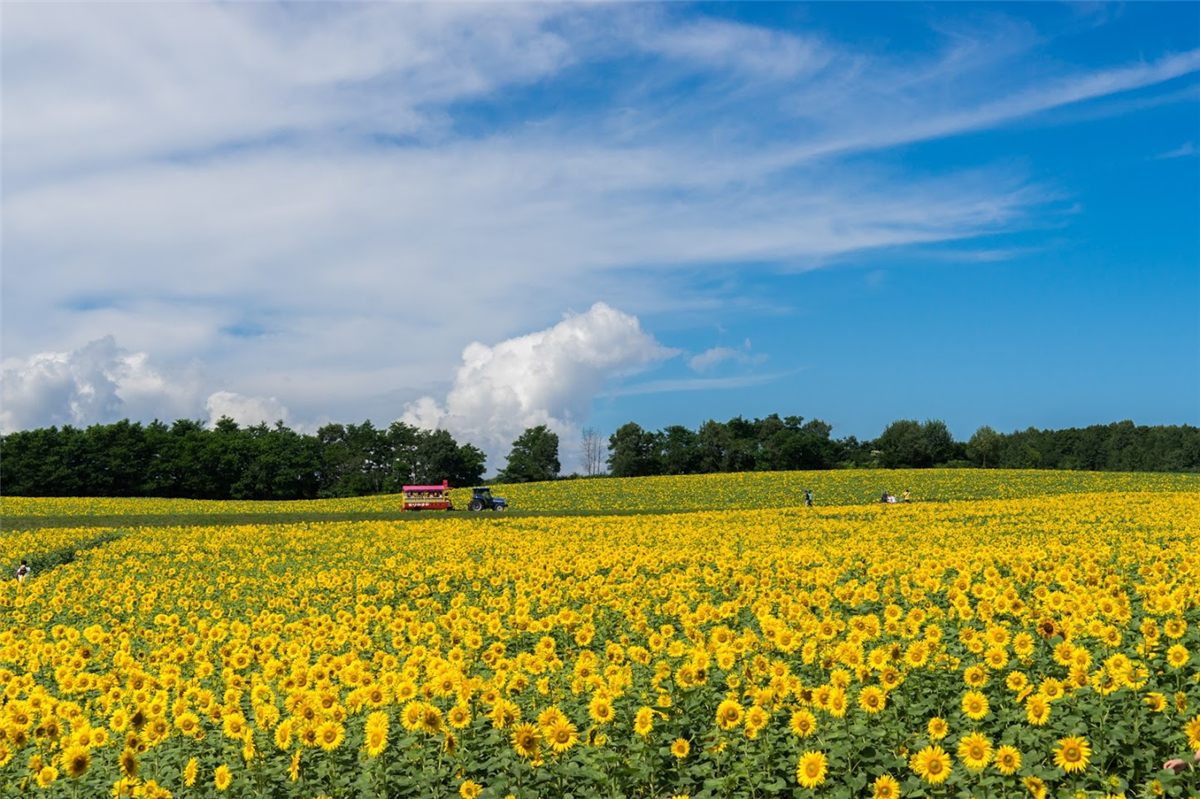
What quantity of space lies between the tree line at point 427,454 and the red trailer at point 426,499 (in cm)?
4103

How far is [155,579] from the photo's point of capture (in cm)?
2030

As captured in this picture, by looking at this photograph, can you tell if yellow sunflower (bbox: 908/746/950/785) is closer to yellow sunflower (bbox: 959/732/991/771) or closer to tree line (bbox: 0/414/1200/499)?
yellow sunflower (bbox: 959/732/991/771)

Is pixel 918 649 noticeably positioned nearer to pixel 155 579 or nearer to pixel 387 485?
pixel 155 579

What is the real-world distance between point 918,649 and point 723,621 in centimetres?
428

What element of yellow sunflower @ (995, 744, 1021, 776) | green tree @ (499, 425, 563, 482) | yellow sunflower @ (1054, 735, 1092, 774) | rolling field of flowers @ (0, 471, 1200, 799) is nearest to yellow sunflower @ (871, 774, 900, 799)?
rolling field of flowers @ (0, 471, 1200, 799)

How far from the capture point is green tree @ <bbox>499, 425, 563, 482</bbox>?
11988cm

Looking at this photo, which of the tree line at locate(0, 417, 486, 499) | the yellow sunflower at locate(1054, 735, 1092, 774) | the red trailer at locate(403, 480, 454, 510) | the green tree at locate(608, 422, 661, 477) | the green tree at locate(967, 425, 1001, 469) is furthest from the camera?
the green tree at locate(967, 425, 1001, 469)

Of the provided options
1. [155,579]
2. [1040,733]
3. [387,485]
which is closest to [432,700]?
[1040,733]

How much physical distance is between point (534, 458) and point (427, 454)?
15.0 metres

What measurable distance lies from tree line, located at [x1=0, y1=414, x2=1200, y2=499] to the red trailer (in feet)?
135

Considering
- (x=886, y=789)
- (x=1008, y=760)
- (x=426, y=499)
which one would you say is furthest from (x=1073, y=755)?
(x=426, y=499)

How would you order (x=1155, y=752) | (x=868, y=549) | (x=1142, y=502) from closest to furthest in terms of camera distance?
(x=1155, y=752), (x=868, y=549), (x=1142, y=502)

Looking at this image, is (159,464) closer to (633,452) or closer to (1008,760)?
(633,452)

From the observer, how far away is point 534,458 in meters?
123
